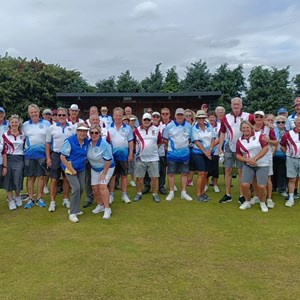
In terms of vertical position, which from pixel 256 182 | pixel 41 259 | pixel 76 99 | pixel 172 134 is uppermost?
pixel 76 99

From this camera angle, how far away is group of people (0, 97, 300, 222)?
6312mm

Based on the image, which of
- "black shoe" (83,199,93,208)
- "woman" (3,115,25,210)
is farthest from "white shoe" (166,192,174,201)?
"woman" (3,115,25,210)

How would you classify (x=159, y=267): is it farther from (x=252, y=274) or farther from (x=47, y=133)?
(x=47, y=133)

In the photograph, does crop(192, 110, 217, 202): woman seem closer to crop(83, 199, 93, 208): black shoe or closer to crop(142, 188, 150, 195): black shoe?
crop(142, 188, 150, 195): black shoe

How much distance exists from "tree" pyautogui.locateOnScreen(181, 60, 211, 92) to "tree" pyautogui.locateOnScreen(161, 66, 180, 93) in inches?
60.4

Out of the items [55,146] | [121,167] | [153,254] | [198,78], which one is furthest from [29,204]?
[198,78]

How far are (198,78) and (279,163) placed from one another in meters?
21.4

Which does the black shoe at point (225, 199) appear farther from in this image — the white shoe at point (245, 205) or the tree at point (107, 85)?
the tree at point (107, 85)

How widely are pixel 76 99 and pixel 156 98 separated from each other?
408cm

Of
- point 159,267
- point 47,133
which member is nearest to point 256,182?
point 159,267

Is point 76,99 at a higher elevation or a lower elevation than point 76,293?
higher

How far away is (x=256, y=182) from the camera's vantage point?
6.92 meters

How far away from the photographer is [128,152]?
7426mm

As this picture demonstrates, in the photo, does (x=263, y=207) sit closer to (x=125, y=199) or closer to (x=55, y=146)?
(x=125, y=199)
